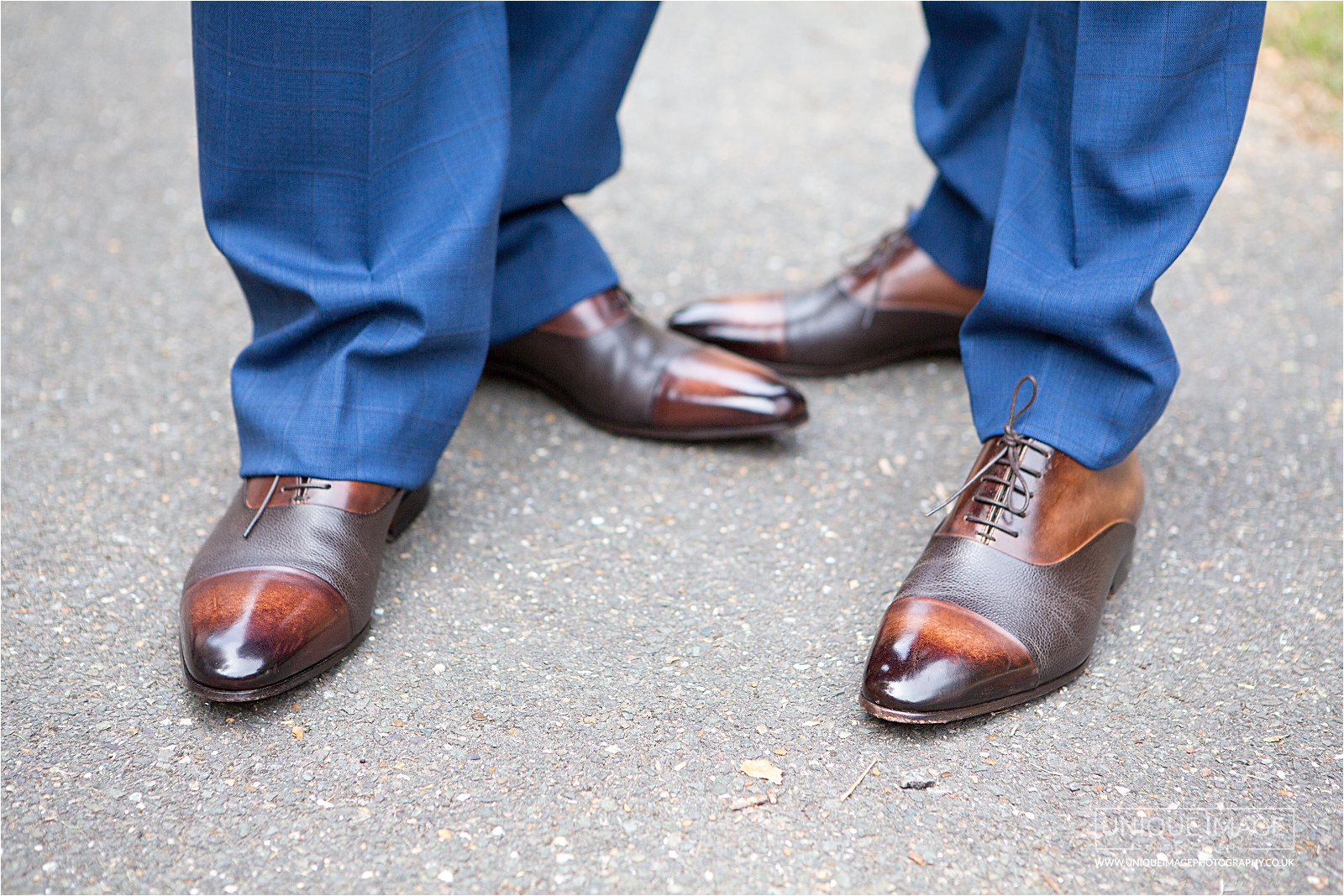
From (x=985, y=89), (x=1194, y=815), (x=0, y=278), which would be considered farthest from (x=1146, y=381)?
(x=0, y=278)

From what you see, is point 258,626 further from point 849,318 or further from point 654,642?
point 849,318

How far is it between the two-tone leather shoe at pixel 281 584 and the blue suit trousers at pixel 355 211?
3 centimetres

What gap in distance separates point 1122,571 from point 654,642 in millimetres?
506

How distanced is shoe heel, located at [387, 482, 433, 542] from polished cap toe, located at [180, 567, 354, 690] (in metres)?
0.17

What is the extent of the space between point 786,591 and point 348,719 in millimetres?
464

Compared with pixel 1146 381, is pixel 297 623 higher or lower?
lower

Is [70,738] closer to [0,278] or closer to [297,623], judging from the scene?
[297,623]

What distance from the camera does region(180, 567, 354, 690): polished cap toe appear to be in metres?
0.94

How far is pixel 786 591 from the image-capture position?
3.81 feet

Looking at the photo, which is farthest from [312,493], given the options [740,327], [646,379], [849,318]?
[849,318]

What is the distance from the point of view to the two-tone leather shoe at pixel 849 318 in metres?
1.52

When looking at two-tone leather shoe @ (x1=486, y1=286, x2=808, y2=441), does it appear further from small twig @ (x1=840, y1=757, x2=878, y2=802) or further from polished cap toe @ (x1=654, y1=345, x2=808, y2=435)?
small twig @ (x1=840, y1=757, x2=878, y2=802)

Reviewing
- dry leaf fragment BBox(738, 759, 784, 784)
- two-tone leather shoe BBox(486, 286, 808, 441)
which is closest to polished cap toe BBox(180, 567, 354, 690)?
dry leaf fragment BBox(738, 759, 784, 784)

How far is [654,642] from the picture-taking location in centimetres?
109
